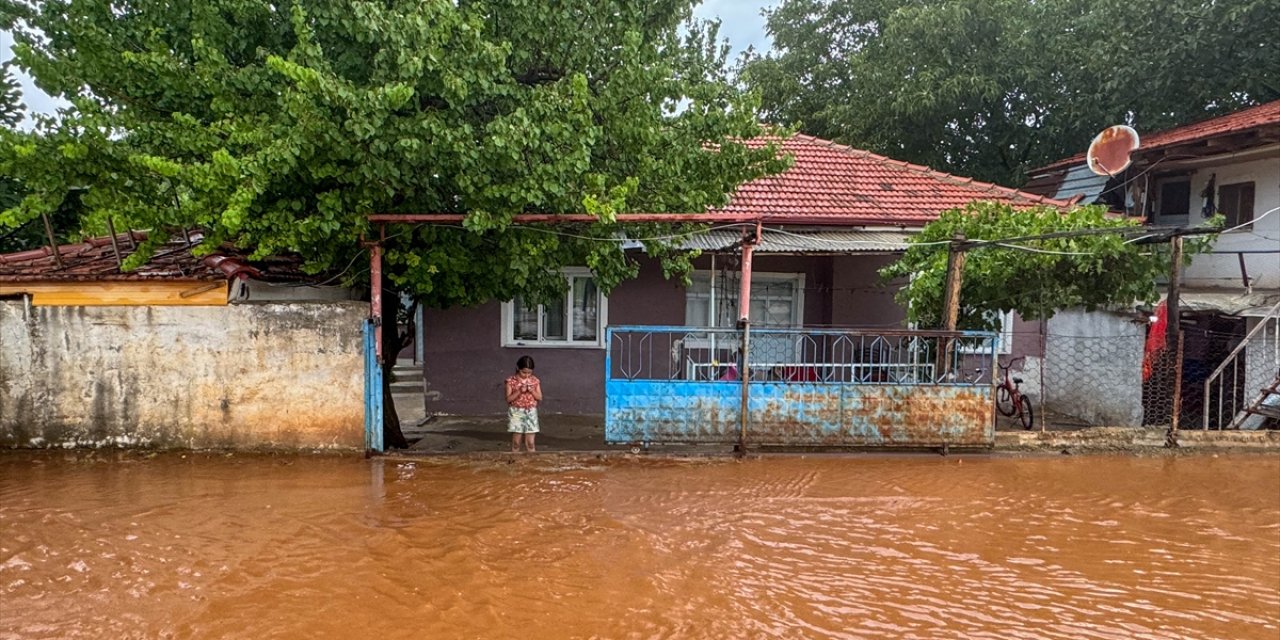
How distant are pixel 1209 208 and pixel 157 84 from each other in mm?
15844

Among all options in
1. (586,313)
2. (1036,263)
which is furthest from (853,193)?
(586,313)

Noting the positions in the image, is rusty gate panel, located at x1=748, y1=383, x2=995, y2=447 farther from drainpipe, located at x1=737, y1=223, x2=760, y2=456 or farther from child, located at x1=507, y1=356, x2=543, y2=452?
child, located at x1=507, y1=356, x2=543, y2=452

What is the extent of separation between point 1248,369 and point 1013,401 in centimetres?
305

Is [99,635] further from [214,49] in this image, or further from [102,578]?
[214,49]

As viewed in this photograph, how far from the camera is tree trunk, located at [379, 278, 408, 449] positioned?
8773 millimetres

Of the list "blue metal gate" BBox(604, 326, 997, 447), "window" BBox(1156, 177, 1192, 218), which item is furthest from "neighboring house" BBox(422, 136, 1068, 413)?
"window" BBox(1156, 177, 1192, 218)

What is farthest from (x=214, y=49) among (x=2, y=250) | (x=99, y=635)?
(x=2, y=250)

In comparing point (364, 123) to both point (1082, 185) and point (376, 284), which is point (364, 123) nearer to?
point (376, 284)

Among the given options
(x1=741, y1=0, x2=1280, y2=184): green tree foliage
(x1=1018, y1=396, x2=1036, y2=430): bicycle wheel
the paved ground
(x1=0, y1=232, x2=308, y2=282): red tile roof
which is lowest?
the paved ground

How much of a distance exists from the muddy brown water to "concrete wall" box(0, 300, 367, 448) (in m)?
0.42

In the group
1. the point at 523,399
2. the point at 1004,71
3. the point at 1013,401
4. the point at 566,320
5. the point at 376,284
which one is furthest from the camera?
the point at 1004,71

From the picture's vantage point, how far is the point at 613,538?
5.80 meters

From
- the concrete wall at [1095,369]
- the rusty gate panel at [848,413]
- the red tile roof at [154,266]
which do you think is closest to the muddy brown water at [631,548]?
the rusty gate panel at [848,413]

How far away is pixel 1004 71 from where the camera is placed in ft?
61.0
